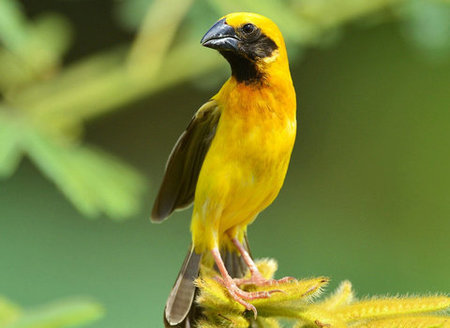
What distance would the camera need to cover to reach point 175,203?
1656 mm

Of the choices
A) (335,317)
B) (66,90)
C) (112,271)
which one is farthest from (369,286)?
(335,317)

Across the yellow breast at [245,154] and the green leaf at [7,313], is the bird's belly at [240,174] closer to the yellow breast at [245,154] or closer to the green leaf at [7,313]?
the yellow breast at [245,154]

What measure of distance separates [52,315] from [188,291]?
0.63 meters

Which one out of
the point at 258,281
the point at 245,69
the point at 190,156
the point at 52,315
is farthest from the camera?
the point at 190,156

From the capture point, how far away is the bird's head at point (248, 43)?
4.96 ft

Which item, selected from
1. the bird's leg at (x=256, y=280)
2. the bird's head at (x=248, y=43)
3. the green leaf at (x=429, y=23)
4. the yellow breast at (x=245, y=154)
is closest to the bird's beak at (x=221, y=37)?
the bird's head at (x=248, y=43)

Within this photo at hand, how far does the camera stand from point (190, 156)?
1755 mm

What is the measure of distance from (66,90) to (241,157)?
640 millimetres

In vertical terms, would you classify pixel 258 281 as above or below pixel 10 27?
below

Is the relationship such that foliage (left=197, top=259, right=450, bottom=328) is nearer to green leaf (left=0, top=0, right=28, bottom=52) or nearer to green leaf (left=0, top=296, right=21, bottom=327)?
green leaf (left=0, top=296, right=21, bottom=327)

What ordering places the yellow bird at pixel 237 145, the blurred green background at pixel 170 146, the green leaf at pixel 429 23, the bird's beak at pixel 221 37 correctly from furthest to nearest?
the green leaf at pixel 429 23, the blurred green background at pixel 170 146, the yellow bird at pixel 237 145, the bird's beak at pixel 221 37

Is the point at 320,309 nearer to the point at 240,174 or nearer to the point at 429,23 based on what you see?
the point at 240,174

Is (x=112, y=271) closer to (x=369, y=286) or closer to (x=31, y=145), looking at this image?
(x=369, y=286)

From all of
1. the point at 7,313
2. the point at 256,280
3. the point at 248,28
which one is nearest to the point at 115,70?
the point at 248,28
